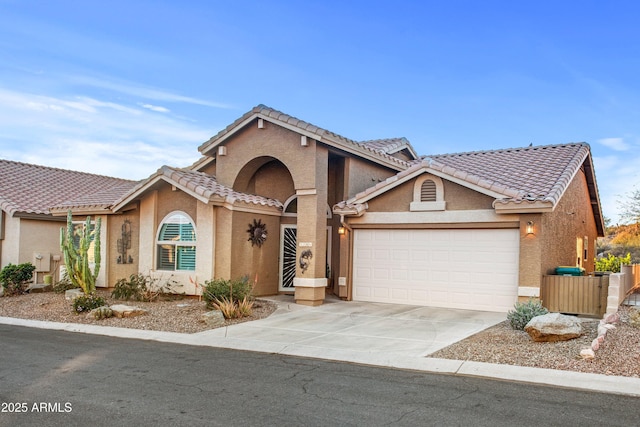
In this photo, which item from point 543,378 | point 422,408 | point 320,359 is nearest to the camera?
point 422,408

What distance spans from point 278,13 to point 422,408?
13784 millimetres

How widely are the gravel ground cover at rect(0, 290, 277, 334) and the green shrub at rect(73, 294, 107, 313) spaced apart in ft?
0.59

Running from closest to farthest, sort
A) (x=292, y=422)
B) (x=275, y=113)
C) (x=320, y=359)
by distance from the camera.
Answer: (x=292, y=422) < (x=320, y=359) < (x=275, y=113)

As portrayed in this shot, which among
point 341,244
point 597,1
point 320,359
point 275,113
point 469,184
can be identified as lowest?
point 320,359

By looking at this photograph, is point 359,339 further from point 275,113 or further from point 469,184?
point 275,113

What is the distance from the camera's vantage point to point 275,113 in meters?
16.4

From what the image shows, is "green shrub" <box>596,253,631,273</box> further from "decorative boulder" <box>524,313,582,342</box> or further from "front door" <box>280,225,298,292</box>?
"decorative boulder" <box>524,313,582,342</box>

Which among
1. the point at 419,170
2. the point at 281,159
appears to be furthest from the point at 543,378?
the point at 281,159

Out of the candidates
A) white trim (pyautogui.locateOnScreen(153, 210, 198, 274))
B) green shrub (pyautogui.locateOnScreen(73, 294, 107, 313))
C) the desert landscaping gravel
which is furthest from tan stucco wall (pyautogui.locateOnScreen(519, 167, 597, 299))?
green shrub (pyautogui.locateOnScreen(73, 294, 107, 313))

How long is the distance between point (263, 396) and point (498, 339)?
17.3 feet

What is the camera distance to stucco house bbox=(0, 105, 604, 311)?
14.2 meters

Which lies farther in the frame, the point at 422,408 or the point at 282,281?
the point at 282,281

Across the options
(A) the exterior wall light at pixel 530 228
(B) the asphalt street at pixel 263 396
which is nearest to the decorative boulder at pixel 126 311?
(B) the asphalt street at pixel 263 396

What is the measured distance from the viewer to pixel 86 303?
14312 mm
